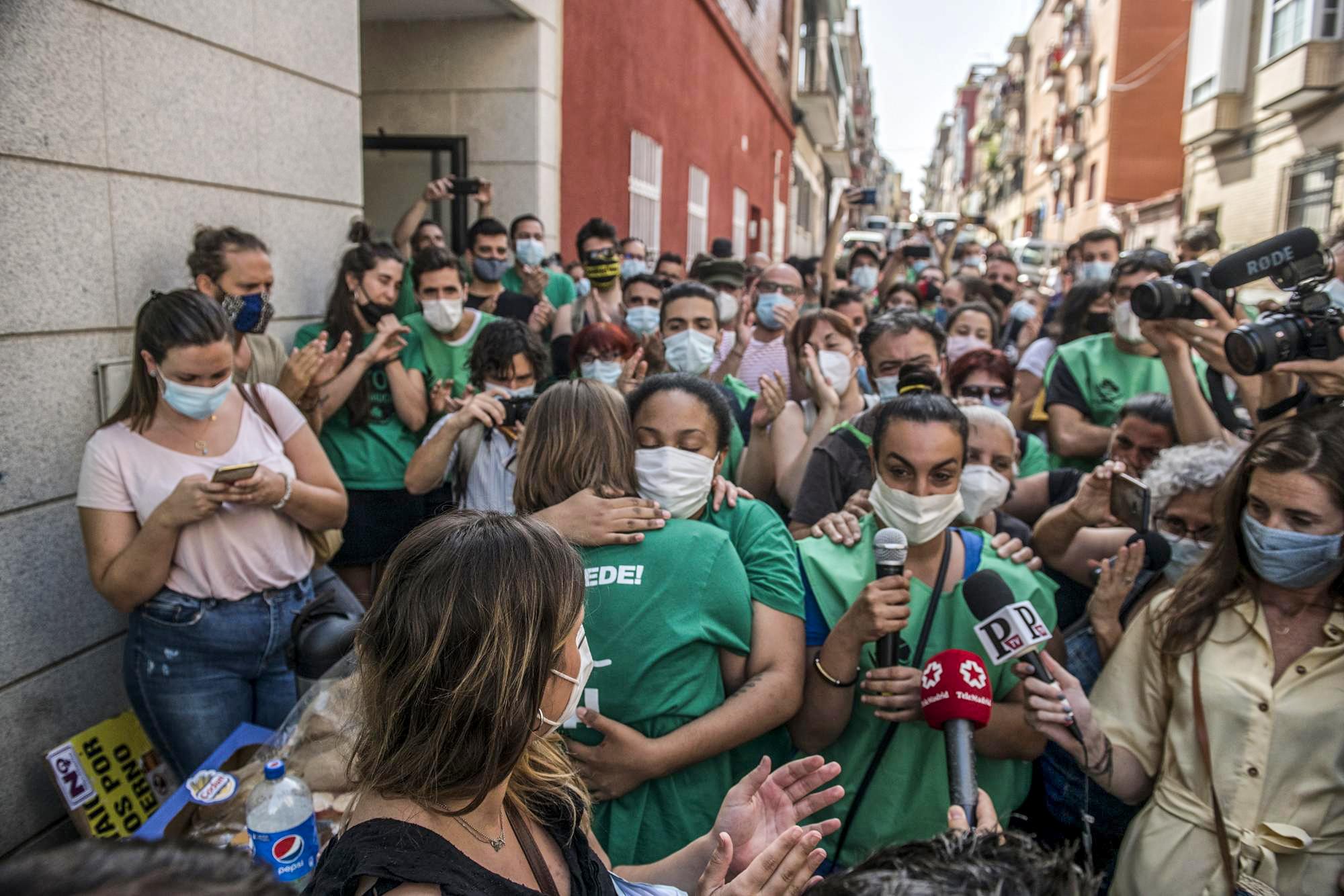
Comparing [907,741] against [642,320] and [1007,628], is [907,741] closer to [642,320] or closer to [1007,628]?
[1007,628]

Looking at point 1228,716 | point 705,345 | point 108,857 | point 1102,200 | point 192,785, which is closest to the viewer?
point 108,857

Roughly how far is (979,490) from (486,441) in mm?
1826

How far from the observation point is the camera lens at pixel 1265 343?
9.02 ft

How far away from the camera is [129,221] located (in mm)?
3562

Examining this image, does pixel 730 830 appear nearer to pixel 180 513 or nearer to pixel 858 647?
pixel 858 647

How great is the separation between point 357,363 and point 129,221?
100cm

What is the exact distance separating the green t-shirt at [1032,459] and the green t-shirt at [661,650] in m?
2.03

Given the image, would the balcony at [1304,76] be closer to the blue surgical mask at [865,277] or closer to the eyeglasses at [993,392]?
the blue surgical mask at [865,277]

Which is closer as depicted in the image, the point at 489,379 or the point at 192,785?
the point at 192,785

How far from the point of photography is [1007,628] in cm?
212

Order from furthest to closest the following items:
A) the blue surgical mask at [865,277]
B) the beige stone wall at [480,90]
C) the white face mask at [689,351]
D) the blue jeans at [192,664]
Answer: the blue surgical mask at [865,277], the beige stone wall at [480,90], the white face mask at [689,351], the blue jeans at [192,664]

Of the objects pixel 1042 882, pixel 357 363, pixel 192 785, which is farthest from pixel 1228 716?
pixel 357 363

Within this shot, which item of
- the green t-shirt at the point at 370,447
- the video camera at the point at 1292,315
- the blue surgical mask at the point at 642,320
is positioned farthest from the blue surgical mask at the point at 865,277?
the video camera at the point at 1292,315

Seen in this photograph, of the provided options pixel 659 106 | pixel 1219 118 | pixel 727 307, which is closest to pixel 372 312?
pixel 727 307
